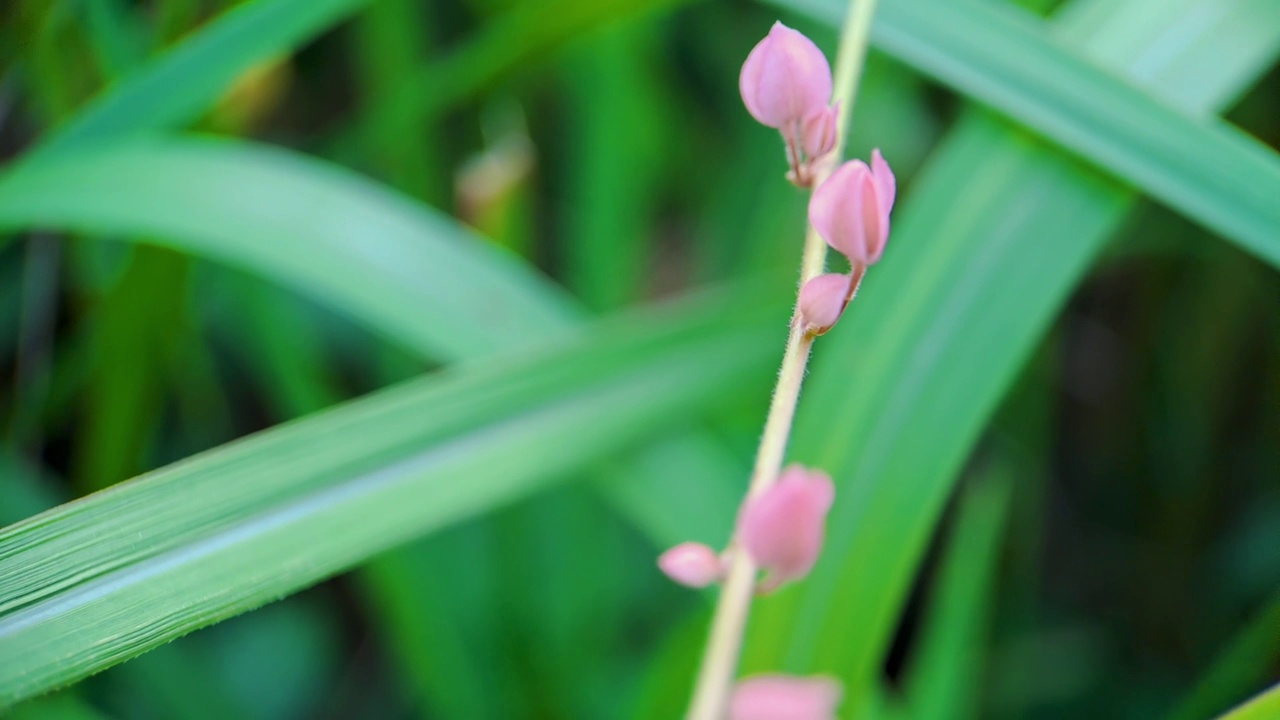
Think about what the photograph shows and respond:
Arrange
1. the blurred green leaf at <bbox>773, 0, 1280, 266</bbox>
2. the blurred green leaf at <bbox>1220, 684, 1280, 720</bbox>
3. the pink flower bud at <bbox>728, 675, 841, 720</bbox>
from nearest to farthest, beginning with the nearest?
the pink flower bud at <bbox>728, 675, 841, 720</bbox> → the blurred green leaf at <bbox>1220, 684, 1280, 720</bbox> → the blurred green leaf at <bbox>773, 0, 1280, 266</bbox>

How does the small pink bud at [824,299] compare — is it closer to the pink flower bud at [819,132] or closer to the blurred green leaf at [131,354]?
the pink flower bud at [819,132]

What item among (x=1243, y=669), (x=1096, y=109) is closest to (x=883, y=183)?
(x=1096, y=109)

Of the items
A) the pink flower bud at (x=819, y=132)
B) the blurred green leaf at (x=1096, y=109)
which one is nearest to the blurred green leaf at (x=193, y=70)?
the blurred green leaf at (x=1096, y=109)

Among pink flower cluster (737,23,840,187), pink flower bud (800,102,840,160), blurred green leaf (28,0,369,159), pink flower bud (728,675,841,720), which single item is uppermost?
blurred green leaf (28,0,369,159)

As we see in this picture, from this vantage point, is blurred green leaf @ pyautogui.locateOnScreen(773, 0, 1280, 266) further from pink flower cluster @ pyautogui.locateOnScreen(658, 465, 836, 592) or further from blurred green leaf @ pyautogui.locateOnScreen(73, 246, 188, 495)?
blurred green leaf @ pyautogui.locateOnScreen(73, 246, 188, 495)

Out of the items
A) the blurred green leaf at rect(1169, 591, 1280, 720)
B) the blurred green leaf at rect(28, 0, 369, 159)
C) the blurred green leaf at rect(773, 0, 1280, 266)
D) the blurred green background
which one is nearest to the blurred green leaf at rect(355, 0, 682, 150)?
the blurred green background

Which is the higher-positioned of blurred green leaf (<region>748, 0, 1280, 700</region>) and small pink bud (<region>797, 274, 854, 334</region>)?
blurred green leaf (<region>748, 0, 1280, 700</region>)

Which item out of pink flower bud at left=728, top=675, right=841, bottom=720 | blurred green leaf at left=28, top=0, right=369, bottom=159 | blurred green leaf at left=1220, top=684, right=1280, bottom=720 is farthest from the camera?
blurred green leaf at left=28, top=0, right=369, bottom=159
